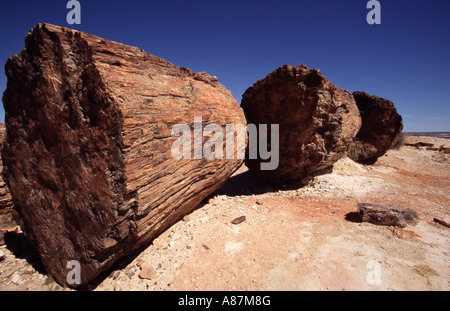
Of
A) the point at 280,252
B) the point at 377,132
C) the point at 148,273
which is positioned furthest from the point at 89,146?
the point at 377,132

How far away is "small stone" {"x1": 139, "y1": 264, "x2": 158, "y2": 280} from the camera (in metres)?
2.80

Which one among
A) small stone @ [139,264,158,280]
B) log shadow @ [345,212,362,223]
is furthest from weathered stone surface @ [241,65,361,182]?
small stone @ [139,264,158,280]

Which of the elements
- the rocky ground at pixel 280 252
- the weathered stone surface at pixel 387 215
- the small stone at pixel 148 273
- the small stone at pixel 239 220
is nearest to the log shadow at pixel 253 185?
the rocky ground at pixel 280 252

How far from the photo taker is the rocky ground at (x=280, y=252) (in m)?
2.62

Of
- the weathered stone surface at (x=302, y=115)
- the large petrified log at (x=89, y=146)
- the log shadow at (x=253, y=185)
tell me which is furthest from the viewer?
the log shadow at (x=253, y=185)

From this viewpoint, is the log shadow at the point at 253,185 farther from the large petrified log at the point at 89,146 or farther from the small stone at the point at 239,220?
the large petrified log at the point at 89,146

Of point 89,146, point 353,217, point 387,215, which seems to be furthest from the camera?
point 353,217

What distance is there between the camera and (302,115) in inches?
229

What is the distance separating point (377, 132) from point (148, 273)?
10.4 metres

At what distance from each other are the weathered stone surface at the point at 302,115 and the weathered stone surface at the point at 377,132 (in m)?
2.67

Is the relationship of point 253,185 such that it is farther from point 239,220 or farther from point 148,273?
point 148,273

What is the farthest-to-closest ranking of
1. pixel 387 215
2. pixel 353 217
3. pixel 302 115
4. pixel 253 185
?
pixel 253 185, pixel 302 115, pixel 353 217, pixel 387 215

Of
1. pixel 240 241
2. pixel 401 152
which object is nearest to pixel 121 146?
pixel 240 241

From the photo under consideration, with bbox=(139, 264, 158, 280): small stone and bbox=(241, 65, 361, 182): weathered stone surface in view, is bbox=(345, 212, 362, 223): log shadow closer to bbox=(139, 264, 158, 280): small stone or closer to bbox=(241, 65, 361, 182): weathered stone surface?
bbox=(241, 65, 361, 182): weathered stone surface
